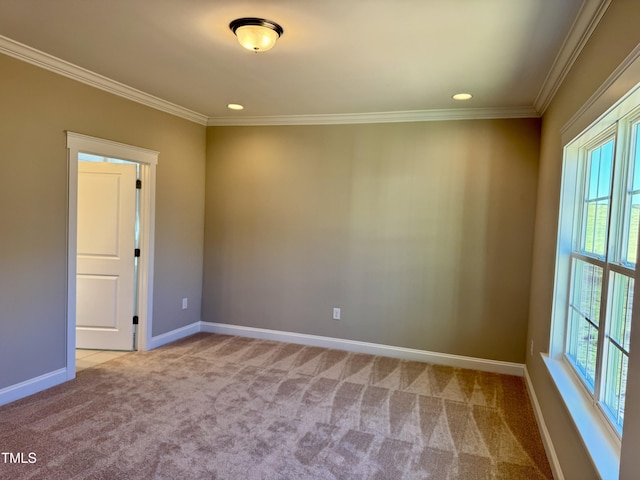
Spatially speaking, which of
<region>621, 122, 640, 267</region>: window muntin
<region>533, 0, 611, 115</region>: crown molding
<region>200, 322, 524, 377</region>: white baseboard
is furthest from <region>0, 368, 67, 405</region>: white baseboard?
<region>533, 0, 611, 115</region>: crown molding

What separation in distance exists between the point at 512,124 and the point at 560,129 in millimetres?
1075

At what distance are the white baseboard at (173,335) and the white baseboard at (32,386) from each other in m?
0.94

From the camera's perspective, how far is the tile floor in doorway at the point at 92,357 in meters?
3.70

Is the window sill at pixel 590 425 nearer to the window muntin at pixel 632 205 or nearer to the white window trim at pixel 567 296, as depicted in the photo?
the white window trim at pixel 567 296

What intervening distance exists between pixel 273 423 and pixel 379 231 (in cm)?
217

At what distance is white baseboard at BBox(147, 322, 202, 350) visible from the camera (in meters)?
4.18

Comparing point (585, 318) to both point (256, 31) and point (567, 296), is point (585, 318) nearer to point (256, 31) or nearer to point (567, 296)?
point (567, 296)

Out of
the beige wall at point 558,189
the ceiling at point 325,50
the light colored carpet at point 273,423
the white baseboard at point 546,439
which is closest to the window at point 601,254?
the beige wall at point 558,189

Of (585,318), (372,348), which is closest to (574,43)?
(585,318)

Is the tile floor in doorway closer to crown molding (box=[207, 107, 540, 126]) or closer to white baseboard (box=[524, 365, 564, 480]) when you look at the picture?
crown molding (box=[207, 107, 540, 126])

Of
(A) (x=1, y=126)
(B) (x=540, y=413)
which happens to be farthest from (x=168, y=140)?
(B) (x=540, y=413)

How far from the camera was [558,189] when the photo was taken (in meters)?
2.72

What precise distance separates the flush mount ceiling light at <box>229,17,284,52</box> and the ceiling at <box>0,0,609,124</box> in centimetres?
5

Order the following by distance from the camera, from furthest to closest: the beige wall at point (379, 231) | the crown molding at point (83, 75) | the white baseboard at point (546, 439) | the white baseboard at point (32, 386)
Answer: the beige wall at point (379, 231), the white baseboard at point (32, 386), the crown molding at point (83, 75), the white baseboard at point (546, 439)
